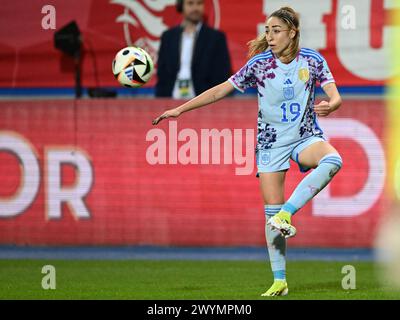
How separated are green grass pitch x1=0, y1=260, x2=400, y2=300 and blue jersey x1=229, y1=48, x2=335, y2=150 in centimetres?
128

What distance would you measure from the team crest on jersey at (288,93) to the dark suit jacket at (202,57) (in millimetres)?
4765

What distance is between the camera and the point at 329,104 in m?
8.66

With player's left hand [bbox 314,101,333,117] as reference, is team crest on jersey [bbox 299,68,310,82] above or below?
above

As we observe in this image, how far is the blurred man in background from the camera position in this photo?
1382 centimetres

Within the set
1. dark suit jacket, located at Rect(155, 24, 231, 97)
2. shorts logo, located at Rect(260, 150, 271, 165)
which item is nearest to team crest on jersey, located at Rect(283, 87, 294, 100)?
shorts logo, located at Rect(260, 150, 271, 165)

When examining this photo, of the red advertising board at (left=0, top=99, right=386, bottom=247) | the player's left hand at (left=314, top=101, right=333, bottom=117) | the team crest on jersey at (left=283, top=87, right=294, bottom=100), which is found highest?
the team crest on jersey at (left=283, top=87, right=294, bottom=100)

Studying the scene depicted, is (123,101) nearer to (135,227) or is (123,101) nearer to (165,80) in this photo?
(165,80)

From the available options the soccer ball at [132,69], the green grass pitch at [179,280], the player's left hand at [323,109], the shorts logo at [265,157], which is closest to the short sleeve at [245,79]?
the shorts logo at [265,157]

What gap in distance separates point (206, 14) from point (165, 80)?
3.05ft

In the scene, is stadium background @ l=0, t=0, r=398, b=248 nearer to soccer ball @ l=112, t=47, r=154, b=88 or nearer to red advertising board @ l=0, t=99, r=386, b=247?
red advertising board @ l=0, t=99, r=386, b=247

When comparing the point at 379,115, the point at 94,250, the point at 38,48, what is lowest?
the point at 94,250

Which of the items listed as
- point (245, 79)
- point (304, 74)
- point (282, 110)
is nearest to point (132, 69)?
point (245, 79)

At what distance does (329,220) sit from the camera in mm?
13602
